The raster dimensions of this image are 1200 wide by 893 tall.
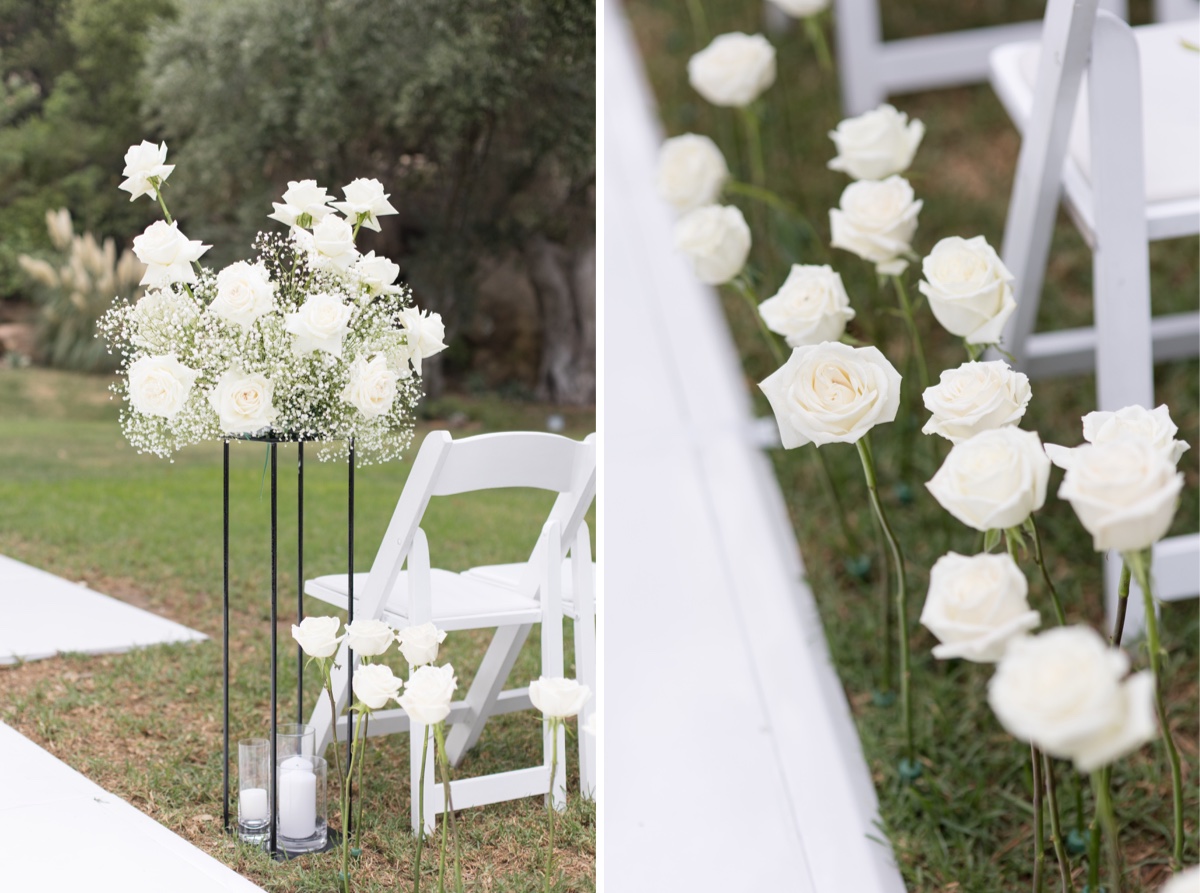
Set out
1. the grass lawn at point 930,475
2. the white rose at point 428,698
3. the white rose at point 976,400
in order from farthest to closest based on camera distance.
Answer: the grass lawn at point 930,475
the white rose at point 428,698
the white rose at point 976,400

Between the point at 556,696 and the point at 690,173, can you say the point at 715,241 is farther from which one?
the point at 556,696

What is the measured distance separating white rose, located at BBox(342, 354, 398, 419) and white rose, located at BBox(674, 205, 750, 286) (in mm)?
530

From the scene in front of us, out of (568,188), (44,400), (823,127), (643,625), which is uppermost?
(823,127)

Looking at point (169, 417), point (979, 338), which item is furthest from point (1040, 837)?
point (169, 417)

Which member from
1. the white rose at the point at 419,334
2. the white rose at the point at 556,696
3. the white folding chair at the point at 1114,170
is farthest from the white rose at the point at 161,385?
the white folding chair at the point at 1114,170

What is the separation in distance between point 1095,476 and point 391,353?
0.79 metres

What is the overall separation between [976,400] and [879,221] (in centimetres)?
51

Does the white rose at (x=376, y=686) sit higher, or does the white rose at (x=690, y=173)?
the white rose at (x=690, y=173)

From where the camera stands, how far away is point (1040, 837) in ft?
3.79

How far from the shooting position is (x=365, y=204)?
1.34m

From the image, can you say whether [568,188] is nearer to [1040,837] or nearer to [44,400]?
[44,400]

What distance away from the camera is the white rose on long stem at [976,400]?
100 centimetres

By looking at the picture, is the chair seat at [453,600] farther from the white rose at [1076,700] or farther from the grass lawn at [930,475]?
the white rose at [1076,700]

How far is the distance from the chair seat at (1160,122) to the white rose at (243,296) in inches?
42.6
